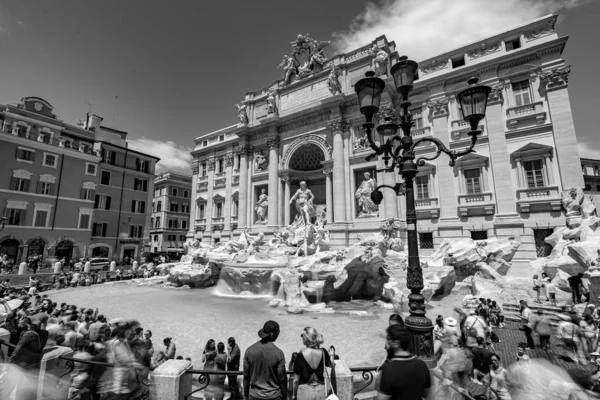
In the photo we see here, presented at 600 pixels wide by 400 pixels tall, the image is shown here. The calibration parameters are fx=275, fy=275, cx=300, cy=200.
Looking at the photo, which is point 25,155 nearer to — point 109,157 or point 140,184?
point 109,157

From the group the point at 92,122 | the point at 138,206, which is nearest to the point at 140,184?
the point at 138,206

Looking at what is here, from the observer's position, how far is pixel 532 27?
1606cm

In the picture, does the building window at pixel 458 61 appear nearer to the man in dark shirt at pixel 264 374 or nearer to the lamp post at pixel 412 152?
the lamp post at pixel 412 152

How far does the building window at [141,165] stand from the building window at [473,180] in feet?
113

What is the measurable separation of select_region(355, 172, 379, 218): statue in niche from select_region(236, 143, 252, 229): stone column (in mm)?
11409

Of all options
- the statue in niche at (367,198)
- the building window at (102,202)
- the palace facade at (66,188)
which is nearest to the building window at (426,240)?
the statue in niche at (367,198)

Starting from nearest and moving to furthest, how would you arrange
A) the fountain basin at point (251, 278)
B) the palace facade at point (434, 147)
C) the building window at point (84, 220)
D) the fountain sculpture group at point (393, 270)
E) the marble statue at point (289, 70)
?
the fountain sculpture group at point (393, 270) < the fountain basin at point (251, 278) < the palace facade at point (434, 147) < the marble statue at point (289, 70) < the building window at point (84, 220)

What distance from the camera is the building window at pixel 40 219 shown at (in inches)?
981

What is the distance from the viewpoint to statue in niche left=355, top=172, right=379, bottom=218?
19.1 metres

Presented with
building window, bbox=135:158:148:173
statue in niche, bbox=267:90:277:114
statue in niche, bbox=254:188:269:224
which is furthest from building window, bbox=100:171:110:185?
statue in niche, bbox=267:90:277:114

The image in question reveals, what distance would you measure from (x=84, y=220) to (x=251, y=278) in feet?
78.2

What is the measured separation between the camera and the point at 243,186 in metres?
26.5

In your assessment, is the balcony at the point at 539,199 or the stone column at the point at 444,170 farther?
the stone column at the point at 444,170

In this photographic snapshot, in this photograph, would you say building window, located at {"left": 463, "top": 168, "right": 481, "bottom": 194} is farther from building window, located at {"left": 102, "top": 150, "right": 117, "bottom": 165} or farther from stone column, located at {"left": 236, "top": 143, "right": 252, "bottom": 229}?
building window, located at {"left": 102, "top": 150, "right": 117, "bottom": 165}
